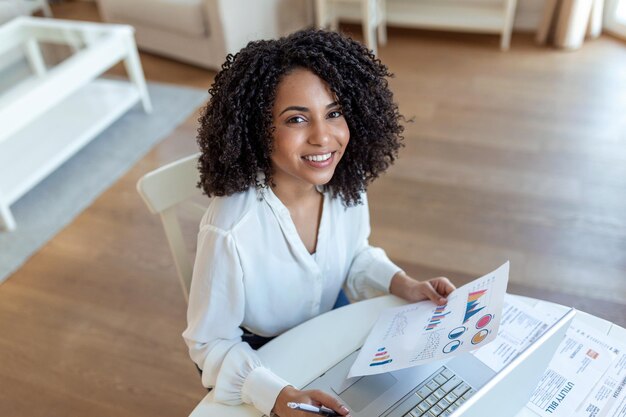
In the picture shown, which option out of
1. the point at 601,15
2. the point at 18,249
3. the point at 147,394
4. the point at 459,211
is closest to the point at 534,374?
the point at 147,394

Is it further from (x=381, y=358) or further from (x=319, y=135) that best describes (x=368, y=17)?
(x=381, y=358)

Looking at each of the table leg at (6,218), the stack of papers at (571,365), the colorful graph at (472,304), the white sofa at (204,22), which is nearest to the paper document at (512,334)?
the stack of papers at (571,365)

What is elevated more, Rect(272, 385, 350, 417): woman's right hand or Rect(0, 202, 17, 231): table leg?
Rect(272, 385, 350, 417): woman's right hand

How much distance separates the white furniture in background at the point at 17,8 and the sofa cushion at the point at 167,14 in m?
0.51

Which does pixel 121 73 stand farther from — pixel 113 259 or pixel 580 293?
pixel 580 293

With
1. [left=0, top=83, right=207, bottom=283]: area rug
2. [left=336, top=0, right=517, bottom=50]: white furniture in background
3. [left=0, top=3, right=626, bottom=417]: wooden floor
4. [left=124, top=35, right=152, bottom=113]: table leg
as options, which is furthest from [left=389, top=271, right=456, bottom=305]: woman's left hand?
[left=336, top=0, right=517, bottom=50]: white furniture in background

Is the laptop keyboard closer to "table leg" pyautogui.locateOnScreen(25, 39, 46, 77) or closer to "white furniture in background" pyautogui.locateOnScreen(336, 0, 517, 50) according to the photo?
"table leg" pyautogui.locateOnScreen(25, 39, 46, 77)

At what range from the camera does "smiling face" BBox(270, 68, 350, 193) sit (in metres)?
0.90

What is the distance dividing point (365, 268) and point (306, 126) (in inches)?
15.5

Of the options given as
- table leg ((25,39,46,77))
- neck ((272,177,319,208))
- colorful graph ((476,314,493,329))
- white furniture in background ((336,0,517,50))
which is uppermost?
neck ((272,177,319,208))

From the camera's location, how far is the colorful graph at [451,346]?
0.79m

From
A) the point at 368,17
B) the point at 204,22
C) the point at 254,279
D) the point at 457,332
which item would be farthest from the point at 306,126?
the point at 368,17

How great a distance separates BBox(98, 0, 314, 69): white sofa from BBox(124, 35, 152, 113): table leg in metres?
0.41

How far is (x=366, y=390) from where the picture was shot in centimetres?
86
